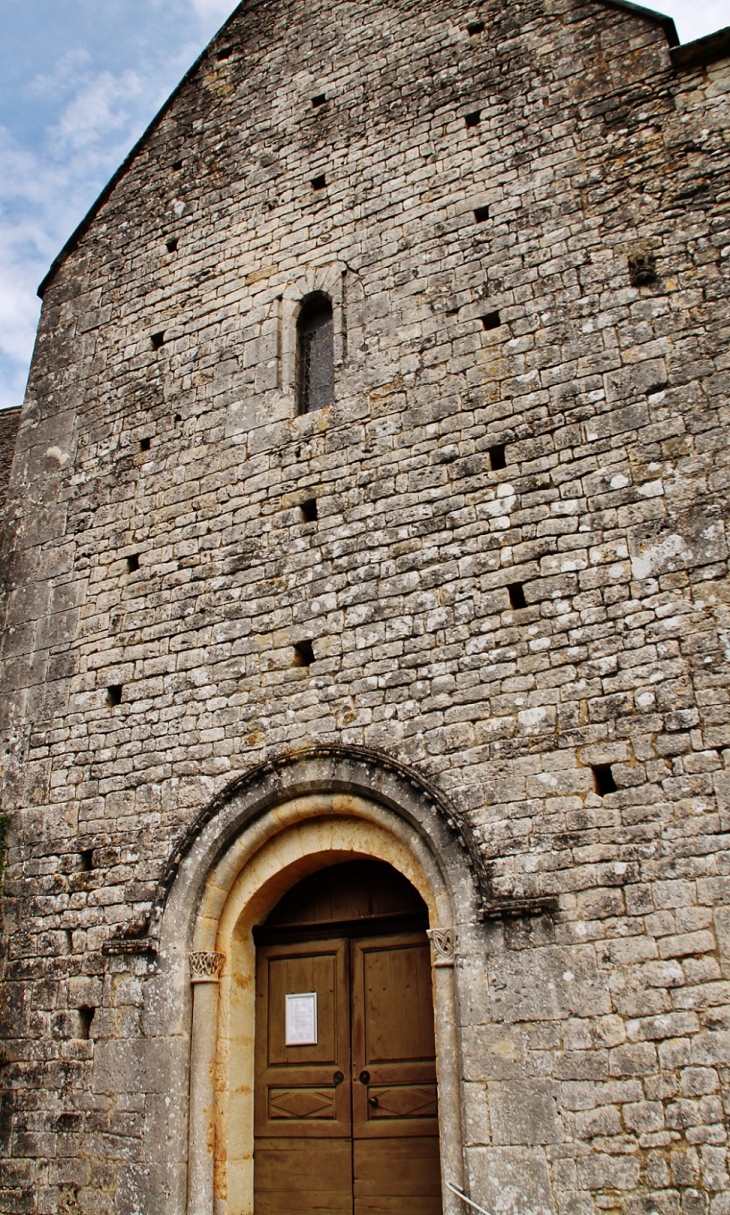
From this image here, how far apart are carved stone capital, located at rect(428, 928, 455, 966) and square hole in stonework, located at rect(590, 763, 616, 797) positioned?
3.46ft

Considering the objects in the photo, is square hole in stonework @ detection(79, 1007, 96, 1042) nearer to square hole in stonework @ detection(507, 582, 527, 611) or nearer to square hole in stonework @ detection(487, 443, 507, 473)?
square hole in stonework @ detection(507, 582, 527, 611)

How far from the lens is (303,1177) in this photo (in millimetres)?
5242

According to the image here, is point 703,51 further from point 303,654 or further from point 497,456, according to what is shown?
point 303,654

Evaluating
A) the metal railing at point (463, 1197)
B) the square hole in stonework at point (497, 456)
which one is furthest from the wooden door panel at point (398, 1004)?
the square hole in stonework at point (497, 456)

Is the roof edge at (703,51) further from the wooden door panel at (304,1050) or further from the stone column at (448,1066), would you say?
the wooden door panel at (304,1050)

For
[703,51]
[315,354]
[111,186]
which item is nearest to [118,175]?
[111,186]

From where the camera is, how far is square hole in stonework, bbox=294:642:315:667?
592cm

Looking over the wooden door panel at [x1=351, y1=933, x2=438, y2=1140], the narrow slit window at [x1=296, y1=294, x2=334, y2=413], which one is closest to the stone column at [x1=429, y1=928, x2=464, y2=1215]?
the wooden door panel at [x1=351, y1=933, x2=438, y2=1140]

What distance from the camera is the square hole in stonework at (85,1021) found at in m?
5.61

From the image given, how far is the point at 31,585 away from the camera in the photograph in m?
7.34

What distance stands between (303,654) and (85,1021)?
2.55 m

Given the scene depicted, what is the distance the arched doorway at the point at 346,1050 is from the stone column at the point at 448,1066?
0.42 m

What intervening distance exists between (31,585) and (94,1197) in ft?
13.7

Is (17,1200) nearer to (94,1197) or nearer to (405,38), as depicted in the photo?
(94,1197)
